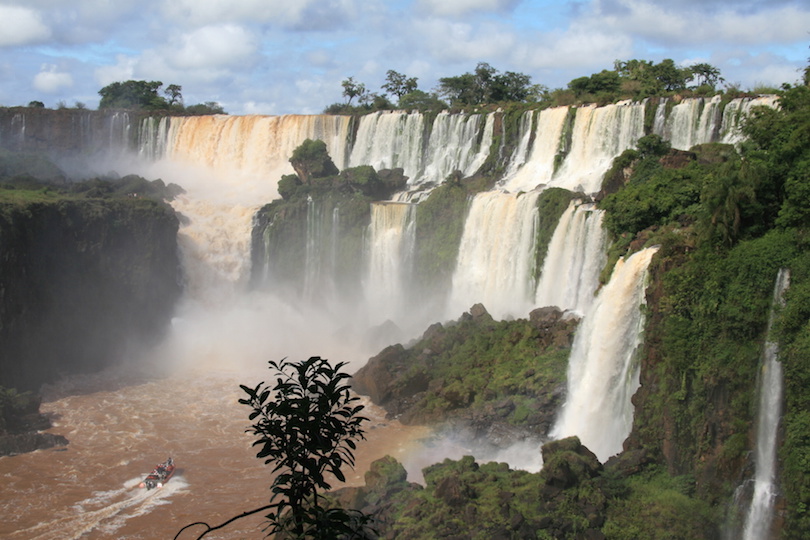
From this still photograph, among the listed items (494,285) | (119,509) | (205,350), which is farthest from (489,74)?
(119,509)

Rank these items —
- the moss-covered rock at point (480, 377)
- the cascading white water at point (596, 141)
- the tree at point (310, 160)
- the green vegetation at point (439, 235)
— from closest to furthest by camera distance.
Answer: the moss-covered rock at point (480, 377) < the cascading white water at point (596, 141) < the green vegetation at point (439, 235) < the tree at point (310, 160)

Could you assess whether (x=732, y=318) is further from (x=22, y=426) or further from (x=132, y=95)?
(x=132, y=95)

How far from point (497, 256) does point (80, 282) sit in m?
16.5

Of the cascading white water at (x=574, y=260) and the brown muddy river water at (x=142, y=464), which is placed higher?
the cascading white water at (x=574, y=260)

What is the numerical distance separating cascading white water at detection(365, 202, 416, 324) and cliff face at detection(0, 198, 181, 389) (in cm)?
897

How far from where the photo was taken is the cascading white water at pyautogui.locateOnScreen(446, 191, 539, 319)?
28.6m

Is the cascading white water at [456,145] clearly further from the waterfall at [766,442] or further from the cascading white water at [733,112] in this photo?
the waterfall at [766,442]

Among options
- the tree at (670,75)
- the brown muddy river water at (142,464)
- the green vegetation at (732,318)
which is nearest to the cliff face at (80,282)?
the brown muddy river water at (142,464)

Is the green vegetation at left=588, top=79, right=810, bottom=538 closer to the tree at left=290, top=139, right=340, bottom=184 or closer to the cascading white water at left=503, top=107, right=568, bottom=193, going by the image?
the cascading white water at left=503, top=107, right=568, bottom=193

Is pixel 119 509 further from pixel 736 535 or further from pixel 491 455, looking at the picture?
pixel 736 535

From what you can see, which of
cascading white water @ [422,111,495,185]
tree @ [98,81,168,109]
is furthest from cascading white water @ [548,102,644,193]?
tree @ [98,81,168,109]

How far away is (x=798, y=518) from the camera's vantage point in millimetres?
13133

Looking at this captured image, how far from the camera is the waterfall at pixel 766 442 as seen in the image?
45.1 feet

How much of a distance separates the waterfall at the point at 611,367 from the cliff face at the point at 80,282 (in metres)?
19.0
